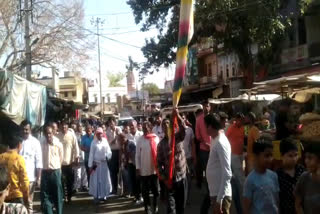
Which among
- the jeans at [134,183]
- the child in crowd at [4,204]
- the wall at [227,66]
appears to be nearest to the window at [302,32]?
the wall at [227,66]

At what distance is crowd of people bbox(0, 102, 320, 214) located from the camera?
5.21m

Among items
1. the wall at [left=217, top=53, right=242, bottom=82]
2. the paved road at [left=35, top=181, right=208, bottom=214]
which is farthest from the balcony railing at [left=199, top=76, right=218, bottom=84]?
the paved road at [left=35, top=181, right=208, bottom=214]

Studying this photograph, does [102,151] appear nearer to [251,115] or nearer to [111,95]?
[251,115]

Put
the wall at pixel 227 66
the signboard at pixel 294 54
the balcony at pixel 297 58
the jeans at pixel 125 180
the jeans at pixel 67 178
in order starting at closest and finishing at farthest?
the jeans at pixel 67 178, the jeans at pixel 125 180, the balcony at pixel 297 58, the signboard at pixel 294 54, the wall at pixel 227 66

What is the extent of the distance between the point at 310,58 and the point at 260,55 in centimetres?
265

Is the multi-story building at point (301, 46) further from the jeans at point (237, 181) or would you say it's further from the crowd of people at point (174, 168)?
the jeans at point (237, 181)

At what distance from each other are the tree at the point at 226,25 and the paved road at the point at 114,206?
12.6m

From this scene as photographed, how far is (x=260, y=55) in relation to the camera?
28.9 m

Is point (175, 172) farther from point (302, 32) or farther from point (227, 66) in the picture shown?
point (227, 66)

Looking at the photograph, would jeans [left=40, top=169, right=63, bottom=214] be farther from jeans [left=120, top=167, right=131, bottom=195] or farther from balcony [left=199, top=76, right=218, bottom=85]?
balcony [left=199, top=76, right=218, bottom=85]

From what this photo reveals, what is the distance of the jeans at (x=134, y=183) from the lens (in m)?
12.2

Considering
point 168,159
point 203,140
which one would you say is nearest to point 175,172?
point 168,159

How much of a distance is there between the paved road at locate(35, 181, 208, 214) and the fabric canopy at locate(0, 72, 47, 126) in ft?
7.34

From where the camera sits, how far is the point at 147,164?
33.5ft
